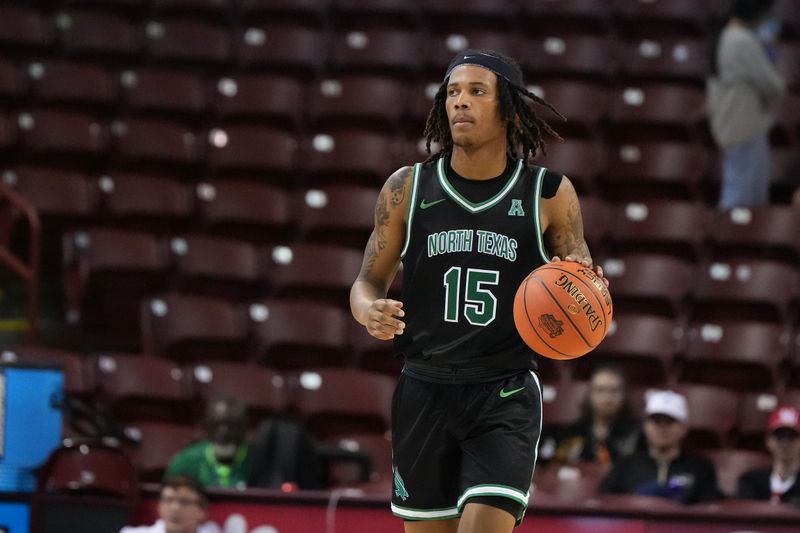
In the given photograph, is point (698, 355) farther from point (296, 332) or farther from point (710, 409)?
point (296, 332)

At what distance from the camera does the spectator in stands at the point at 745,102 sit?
10.3m

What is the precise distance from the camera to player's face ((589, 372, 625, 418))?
786 centimetres

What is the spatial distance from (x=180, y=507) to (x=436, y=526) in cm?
222

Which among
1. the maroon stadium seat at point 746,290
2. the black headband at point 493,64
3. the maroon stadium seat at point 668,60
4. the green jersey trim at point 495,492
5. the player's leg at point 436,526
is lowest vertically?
the player's leg at point 436,526

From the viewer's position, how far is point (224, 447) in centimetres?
756

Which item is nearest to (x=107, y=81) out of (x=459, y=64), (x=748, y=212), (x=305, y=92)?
(x=305, y=92)

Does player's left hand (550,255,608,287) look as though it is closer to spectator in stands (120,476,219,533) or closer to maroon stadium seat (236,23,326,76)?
spectator in stands (120,476,219,533)

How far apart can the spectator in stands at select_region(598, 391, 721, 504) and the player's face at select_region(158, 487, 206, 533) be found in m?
2.07

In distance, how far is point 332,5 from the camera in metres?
12.4

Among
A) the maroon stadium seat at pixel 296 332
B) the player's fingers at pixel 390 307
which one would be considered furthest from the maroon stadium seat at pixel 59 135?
the player's fingers at pixel 390 307

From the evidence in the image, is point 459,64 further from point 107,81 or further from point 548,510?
point 107,81

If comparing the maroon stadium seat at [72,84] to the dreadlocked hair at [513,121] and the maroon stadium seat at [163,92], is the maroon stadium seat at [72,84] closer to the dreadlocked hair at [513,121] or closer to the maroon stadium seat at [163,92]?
the maroon stadium seat at [163,92]

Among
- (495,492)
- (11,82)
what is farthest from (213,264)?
(495,492)

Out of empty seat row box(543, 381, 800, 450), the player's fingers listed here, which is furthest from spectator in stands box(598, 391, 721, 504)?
the player's fingers
